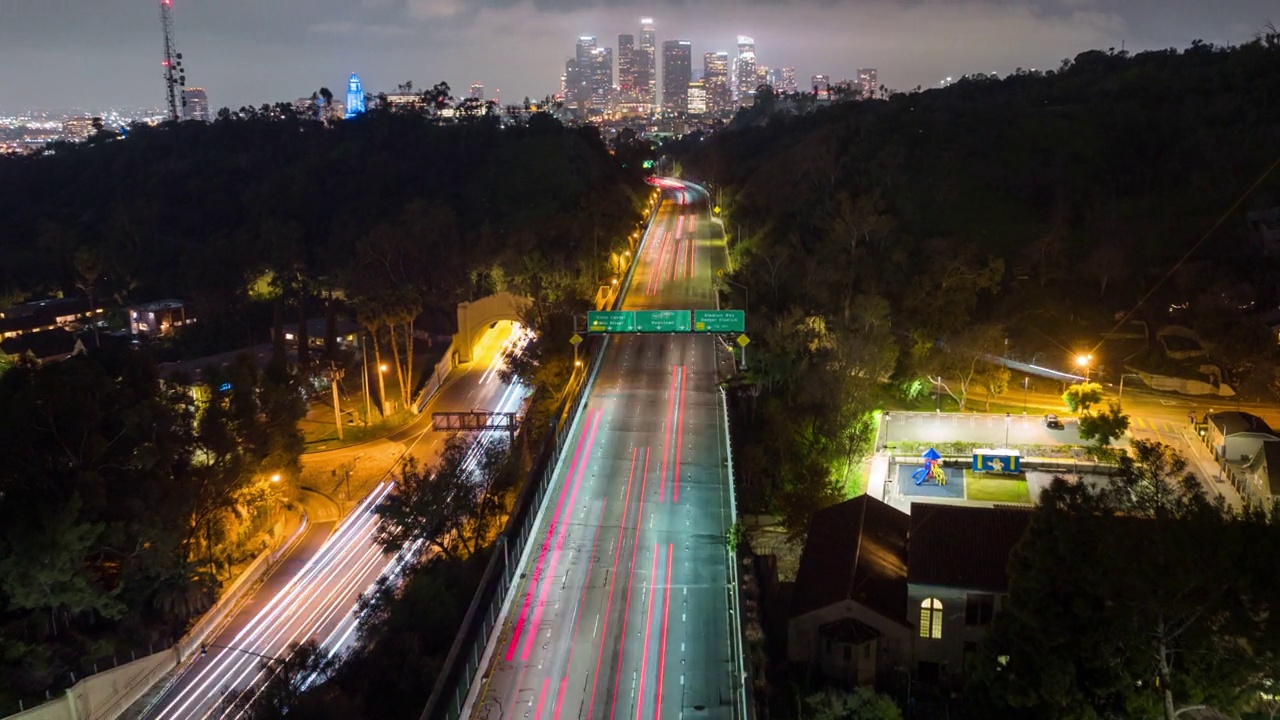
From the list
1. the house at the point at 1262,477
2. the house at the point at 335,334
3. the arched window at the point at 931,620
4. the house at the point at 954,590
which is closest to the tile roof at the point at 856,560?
the arched window at the point at 931,620

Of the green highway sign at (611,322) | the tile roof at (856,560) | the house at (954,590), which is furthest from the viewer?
the green highway sign at (611,322)

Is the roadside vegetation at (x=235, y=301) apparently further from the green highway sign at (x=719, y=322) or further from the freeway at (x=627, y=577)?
the green highway sign at (x=719, y=322)

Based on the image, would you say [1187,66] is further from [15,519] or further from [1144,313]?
[15,519]

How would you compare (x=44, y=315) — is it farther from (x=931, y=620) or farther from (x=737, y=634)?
(x=931, y=620)

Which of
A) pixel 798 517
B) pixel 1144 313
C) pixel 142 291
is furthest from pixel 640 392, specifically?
pixel 142 291

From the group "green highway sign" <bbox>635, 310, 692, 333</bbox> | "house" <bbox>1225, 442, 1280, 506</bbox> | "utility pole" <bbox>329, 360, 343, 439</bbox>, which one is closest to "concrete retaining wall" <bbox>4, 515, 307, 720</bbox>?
"utility pole" <bbox>329, 360, 343, 439</bbox>

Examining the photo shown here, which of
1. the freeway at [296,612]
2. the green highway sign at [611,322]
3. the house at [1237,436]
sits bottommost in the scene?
the freeway at [296,612]

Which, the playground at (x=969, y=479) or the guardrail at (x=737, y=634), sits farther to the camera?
the playground at (x=969, y=479)

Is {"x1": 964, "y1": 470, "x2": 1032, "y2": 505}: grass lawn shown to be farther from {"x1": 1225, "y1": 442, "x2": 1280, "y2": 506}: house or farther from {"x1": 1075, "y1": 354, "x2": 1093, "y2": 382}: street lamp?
{"x1": 1075, "y1": 354, "x2": 1093, "y2": 382}: street lamp
